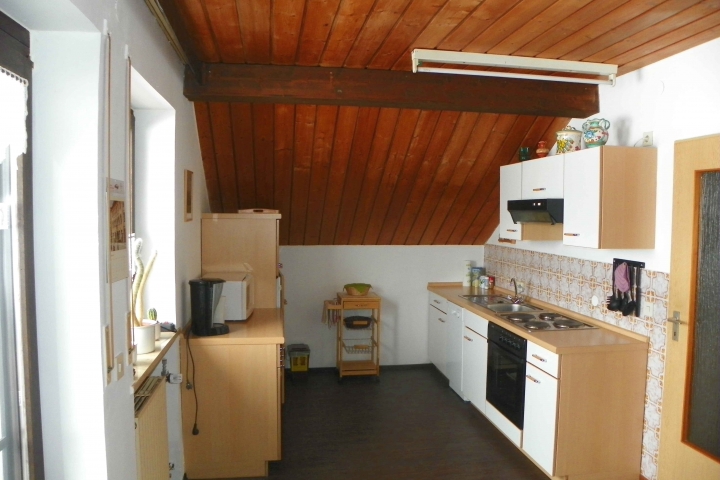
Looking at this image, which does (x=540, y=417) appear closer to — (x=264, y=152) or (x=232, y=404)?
→ (x=232, y=404)

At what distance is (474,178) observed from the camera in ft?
13.3

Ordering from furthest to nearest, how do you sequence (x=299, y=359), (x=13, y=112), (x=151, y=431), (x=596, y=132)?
(x=299, y=359)
(x=596, y=132)
(x=151, y=431)
(x=13, y=112)

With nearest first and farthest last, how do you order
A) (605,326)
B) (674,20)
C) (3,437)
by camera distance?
(3,437) → (674,20) → (605,326)

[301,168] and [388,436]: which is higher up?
[301,168]

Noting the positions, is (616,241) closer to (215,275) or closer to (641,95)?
(641,95)

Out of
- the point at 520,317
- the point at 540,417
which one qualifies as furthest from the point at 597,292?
the point at 540,417

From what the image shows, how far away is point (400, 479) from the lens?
116 inches

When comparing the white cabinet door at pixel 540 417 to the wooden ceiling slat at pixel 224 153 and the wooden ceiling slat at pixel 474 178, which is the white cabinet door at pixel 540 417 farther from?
the wooden ceiling slat at pixel 224 153

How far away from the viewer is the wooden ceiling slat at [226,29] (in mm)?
2107

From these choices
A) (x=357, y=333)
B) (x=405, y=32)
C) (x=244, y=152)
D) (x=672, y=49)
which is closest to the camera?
(x=405, y=32)

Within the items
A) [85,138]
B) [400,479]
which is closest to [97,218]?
[85,138]

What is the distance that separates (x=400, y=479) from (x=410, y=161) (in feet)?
7.20

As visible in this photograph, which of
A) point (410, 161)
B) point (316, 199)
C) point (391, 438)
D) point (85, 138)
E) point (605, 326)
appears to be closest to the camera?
point (85, 138)

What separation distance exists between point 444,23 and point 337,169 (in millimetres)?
1694
